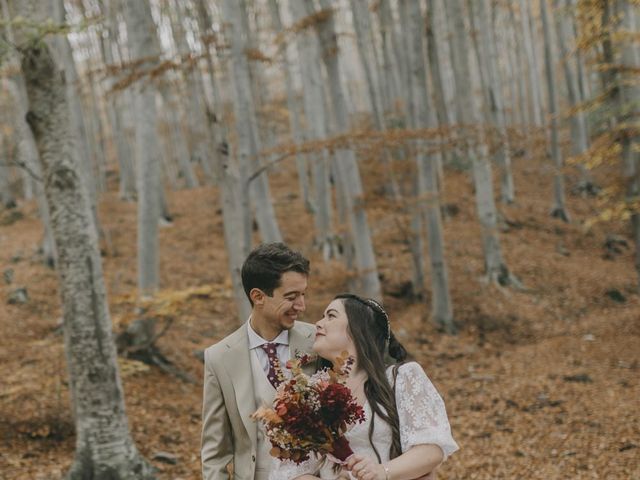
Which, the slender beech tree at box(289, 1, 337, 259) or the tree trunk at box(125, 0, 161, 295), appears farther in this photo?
the slender beech tree at box(289, 1, 337, 259)

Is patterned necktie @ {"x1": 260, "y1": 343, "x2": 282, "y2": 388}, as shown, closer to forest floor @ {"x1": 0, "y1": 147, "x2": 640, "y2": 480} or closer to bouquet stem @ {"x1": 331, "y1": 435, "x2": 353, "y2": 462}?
bouquet stem @ {"x1": 331, "y1": 435, "x2": 353, "y2": 462}

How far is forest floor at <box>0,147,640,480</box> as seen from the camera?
20.3ft

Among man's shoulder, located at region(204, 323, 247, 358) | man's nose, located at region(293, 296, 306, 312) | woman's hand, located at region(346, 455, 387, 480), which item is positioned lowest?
woman's hand, located at region(346, 455, 387, 480)

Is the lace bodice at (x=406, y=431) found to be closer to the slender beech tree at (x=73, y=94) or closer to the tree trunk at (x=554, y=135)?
the slender beech tree at (x=73, y=94)

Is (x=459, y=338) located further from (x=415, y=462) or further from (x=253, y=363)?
(x=415, y=462)

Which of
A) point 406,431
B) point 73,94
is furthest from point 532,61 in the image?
point 406,431

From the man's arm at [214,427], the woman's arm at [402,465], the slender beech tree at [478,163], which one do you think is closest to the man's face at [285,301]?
the man's arm at [214,427]

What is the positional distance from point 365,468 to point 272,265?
36.6 inches

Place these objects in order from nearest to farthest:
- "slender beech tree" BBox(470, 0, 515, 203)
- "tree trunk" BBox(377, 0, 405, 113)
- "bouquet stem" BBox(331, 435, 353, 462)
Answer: "bouquet stem" BBox(331, 435, 353, 462)
"slender beech tree" BBox(470, 0, 515, 203)
"tree trunk" BBox(377, 0, 405, 113)

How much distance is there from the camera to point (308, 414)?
2.13m

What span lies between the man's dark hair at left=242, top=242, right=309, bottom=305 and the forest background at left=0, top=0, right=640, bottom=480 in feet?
8.36

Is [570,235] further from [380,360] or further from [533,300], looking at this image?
[380,360]

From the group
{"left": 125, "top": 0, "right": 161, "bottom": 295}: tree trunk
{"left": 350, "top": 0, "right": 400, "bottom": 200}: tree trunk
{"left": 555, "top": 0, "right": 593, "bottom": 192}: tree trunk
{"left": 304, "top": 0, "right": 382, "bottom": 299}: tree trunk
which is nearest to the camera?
{"left": 125, "top": 0, "right": 161, "bottom": 295}: tree trunk

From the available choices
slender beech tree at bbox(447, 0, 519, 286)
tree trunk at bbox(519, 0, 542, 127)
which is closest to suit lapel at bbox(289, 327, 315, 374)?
slender beech tree at bbox(447, 0, 519, 286)
